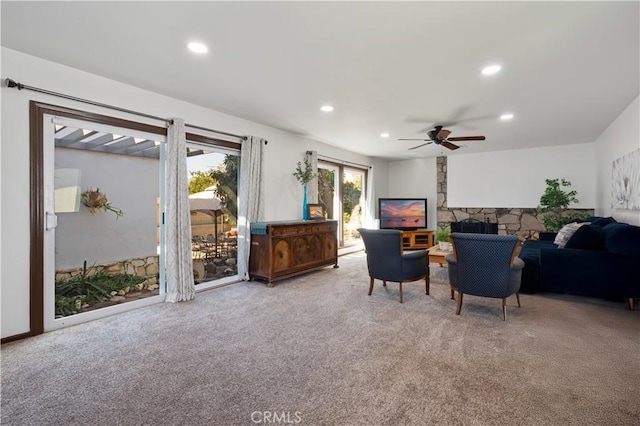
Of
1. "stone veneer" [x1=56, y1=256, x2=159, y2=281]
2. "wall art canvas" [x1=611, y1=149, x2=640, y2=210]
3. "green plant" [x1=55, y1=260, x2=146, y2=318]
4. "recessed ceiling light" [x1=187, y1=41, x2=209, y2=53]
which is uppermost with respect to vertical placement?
"recessed ceiling light" [x1=187, y1=41, x2=209, y2=53]

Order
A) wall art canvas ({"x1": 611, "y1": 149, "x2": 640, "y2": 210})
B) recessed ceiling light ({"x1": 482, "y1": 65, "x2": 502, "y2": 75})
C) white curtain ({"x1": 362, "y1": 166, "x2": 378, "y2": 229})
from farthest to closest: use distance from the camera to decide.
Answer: white curtain ({"x1": 362, "y1": 166, "x2": 378, "y2": 229}) < wall art canvas ({"x1": 611, "y1": 149, "x2": 640, "y2": 210}) < recessed ceiling light ({"x1": 482, "y1": 65, "x2": 502, "y2": 75})

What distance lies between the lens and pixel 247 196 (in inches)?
184

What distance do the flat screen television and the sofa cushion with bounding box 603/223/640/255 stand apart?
4733 mm

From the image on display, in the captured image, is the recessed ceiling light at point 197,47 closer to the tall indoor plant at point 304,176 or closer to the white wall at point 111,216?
the white wall at point 111,216

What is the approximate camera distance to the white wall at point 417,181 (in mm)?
8406

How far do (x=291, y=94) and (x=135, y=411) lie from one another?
3.26 meters

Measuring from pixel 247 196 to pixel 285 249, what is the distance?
3.21 ft

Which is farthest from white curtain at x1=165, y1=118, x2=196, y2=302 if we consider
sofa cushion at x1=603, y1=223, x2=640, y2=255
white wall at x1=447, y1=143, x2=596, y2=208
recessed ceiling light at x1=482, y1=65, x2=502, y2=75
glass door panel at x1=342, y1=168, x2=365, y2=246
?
white wall at x1=447, y1=143, x2=596, y2=208

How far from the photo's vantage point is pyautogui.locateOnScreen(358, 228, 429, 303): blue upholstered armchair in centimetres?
374

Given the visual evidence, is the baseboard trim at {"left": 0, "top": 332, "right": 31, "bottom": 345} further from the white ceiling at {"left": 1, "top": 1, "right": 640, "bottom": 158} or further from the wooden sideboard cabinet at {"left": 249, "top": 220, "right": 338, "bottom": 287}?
the wooden sideboard cabinet at {"left": 249, "top": 220, "right": 338, "bottom": 287}

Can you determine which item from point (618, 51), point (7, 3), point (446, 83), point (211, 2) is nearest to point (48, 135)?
point (7, 3)

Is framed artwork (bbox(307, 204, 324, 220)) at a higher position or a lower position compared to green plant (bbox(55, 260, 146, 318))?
higher

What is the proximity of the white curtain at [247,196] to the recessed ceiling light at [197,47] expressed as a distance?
208 centimetres

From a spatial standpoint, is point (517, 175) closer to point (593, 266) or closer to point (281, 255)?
point (593, 266)
